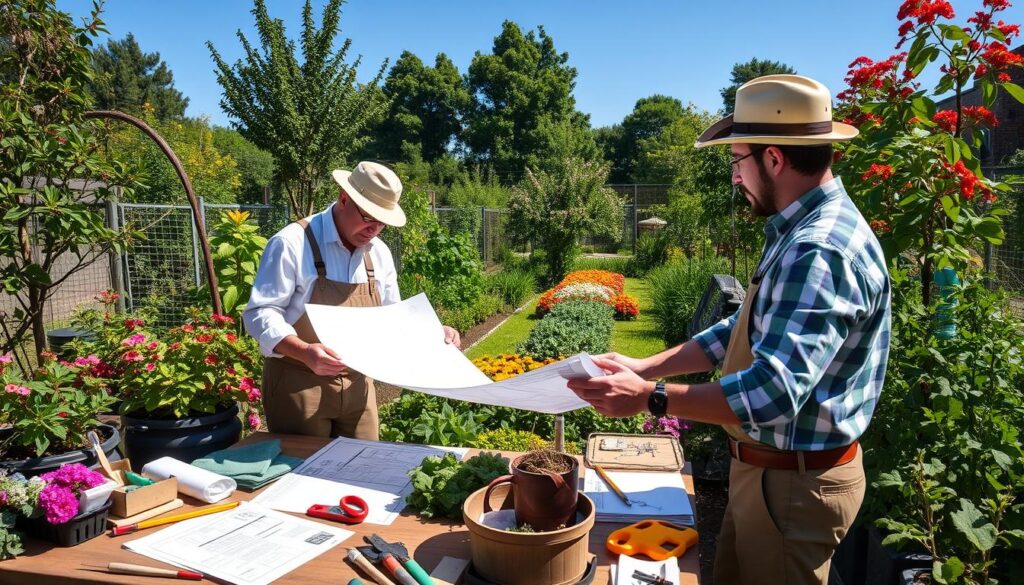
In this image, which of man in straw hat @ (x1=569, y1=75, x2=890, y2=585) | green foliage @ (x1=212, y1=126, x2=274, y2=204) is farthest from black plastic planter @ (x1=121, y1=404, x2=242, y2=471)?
green foliage @ (x1=212, y1=126, x2=274, y2=204)

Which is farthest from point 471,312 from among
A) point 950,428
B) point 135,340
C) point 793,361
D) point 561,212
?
point 793,361

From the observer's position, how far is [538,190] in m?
16.1

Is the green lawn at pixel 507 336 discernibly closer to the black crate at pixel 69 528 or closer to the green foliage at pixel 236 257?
the green foliage at pixel 236 257

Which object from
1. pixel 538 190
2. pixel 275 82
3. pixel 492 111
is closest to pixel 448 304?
pixel 275 82

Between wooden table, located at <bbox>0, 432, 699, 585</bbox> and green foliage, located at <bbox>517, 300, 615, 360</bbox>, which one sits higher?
wooden table, located at <bbox>0, 432, 699, 585</bbox>

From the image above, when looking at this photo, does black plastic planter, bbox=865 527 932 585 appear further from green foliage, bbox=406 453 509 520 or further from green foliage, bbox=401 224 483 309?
green foliage, bbox=401 224 483 309

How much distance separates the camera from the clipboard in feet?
7.55

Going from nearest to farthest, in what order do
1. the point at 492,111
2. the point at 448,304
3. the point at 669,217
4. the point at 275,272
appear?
the point at 275,272 < the point at 448,304 < the point at 669,217 < the point at 492,111

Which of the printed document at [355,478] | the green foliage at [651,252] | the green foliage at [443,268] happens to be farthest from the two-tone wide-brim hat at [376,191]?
the green foliage at [651,252]

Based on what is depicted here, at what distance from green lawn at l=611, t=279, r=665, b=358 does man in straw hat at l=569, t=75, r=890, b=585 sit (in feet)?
21.4

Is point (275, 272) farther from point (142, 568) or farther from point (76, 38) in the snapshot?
point (76, 38)

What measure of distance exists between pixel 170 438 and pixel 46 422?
0.45 meters

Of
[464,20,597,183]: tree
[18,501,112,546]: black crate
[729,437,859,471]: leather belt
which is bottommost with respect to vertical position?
[18,501,112,546]: black crate

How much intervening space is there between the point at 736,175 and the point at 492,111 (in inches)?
1899
